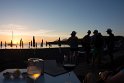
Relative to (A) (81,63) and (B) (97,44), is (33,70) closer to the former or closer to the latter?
(B) (97,44)

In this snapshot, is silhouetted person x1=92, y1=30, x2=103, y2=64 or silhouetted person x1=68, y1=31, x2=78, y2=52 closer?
silhouetted person x1=92, y1=30, x2=103, y2=64

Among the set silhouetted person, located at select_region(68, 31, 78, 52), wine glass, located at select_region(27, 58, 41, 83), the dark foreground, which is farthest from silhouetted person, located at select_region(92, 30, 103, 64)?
wine glass, located at select_region(27, 58, 41, 83)

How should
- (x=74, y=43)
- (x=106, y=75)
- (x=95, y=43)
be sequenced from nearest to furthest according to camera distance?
(x=106, y=75)
(x=95, y=43)
(x=74, y=43)

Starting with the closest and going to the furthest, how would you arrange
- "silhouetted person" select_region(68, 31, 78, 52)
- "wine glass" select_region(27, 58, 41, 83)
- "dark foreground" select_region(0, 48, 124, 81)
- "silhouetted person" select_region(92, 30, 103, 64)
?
1. "wine glass" select_region(27, 58, 41, 83)
2. "silhouetted person" select_region(92, 30, 103, 64)
3. "dark foreground" select_region(0, 48, 124, 81)
4. "silhouetted person" select_region(68, 31, 78, 52)

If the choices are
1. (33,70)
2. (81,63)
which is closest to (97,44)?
(81,63)

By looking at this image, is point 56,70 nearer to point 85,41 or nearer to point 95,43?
point 95,43

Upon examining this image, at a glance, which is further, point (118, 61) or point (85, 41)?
point (118, 61)

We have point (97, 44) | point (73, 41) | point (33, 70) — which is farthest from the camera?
point (73, 41)

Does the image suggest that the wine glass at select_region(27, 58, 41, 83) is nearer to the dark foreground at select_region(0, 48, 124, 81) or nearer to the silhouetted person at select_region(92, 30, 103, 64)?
the dark foreground at select_region(0, 48, 124, 81)

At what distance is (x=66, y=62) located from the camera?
2963mm

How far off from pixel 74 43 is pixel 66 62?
8157 millimetres

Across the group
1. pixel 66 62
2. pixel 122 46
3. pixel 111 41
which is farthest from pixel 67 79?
pixel 122 46

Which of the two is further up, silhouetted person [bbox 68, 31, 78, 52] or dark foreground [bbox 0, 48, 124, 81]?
Answer: silhouetted person [bbox 68, 31, 78, 52]

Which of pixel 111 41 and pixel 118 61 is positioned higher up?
pixel 111 41
